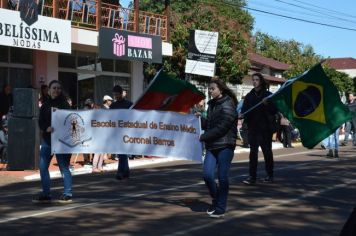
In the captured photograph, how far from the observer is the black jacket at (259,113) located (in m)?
11.5

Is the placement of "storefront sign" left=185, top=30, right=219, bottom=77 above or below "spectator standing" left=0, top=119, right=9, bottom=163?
above

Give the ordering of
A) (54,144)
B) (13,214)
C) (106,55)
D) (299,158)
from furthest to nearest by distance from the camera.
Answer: (106,55) → (299,158) → (54,144) → (13,214)

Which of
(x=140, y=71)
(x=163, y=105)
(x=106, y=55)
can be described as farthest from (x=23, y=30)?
(x=163, y=105)

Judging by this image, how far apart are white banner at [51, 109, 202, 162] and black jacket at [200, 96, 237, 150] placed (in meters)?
0.90

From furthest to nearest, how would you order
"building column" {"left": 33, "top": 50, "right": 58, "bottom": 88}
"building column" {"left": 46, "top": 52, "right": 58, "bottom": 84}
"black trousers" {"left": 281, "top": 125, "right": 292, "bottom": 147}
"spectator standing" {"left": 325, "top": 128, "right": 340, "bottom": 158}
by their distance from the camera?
"black trousers" {"left": 281, "top": 125, "right": 292, "bottom": 147} < "building column" {"left": 46, "top": 52, "right": 58, "bottom": 84} < "building column" {"left": 33, "top": 50, "right": 58, "bottom": 88} < "spectator standing" {"left": 325, "top": 128, "right": 340, "bottom": 158}

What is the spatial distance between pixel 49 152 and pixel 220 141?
2.76 metres

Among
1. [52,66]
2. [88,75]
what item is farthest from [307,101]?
[88,75]

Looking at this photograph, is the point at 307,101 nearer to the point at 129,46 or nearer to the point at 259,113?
the point at 259,113

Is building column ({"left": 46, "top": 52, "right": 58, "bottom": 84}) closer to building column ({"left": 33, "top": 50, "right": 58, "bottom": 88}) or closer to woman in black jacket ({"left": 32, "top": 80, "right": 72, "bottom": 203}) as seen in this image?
building column ({"left": 33, "top": 50, "right": 58, "bottom": 88})

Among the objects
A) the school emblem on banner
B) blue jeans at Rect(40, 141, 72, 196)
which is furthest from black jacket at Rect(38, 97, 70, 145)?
the school emblem on banner

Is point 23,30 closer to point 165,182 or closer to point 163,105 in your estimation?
point 165,182

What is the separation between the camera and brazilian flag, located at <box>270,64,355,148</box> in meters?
10.8

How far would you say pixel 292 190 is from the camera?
35.9 feet

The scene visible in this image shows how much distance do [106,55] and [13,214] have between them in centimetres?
1349
